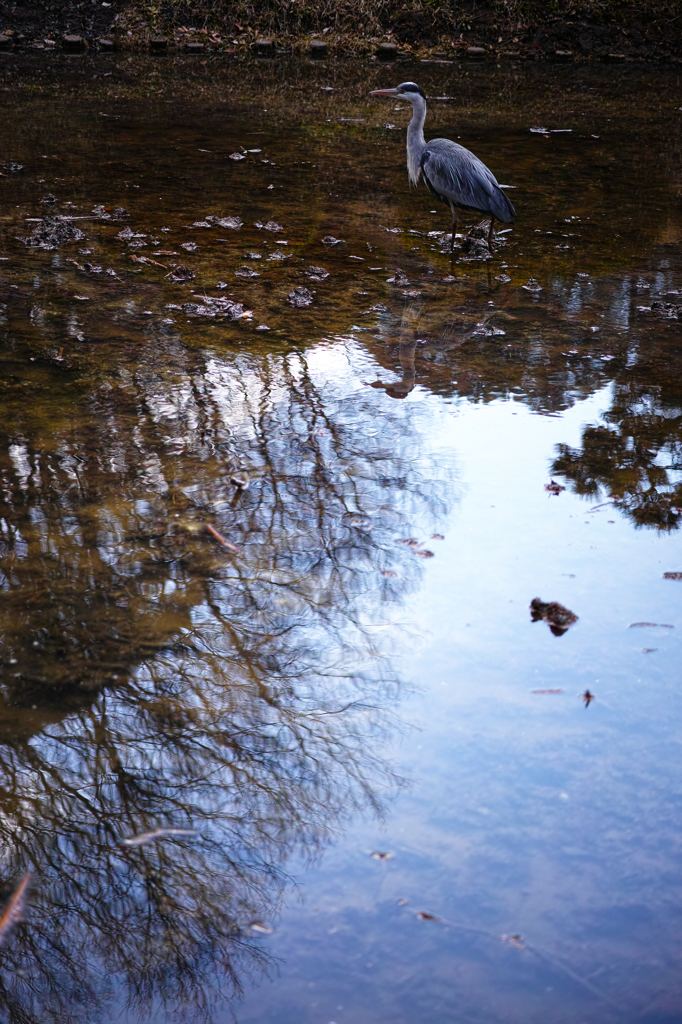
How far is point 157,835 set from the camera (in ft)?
8.05

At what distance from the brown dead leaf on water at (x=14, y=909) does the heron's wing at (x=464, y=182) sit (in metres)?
6.23

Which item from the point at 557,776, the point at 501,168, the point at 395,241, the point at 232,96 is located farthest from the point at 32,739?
the point at 232,96

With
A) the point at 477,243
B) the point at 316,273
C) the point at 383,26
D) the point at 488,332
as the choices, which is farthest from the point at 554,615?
the point at 383,26

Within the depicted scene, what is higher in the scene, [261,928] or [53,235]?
[53,235]

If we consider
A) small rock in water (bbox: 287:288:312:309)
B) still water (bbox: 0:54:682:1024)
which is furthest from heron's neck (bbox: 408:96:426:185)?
small rock in water (bbox: 287:288:312:309)

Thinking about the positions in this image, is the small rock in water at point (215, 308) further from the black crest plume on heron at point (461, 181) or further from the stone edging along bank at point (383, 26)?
the stone edging along bank at point (383, 26)

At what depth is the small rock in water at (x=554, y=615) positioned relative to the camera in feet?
10.6

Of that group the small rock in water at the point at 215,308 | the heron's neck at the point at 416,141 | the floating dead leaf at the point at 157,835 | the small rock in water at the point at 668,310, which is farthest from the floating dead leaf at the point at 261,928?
the heron's neck at the point at 416,141

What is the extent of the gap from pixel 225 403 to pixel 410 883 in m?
3.00

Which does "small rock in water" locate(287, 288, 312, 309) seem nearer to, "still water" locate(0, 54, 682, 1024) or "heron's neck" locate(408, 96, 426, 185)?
"still water" locate(0, 54, 682, 1024)

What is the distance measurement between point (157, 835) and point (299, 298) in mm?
4283

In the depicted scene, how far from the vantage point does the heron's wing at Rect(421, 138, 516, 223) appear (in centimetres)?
699

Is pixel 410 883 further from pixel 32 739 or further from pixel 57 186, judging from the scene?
pixel 57 186

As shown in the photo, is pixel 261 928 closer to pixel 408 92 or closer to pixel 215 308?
pixel 215 308
